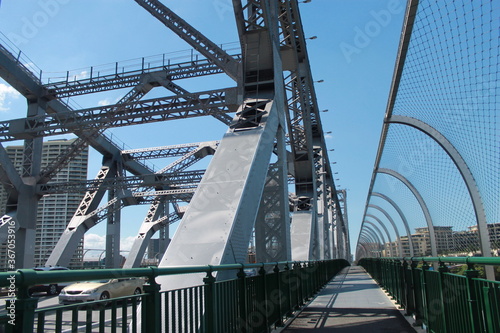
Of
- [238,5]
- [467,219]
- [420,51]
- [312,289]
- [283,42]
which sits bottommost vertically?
[312,289]

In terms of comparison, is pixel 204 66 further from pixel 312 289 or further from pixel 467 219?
pixel 467 219

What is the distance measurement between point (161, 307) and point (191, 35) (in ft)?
42.3

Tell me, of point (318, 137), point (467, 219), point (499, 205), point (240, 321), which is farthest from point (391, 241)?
point (240, 321)

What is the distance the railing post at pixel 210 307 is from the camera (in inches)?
166

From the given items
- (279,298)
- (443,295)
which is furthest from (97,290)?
(443,295)

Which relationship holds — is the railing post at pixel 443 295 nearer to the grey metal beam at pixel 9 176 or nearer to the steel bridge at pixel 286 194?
the steel bridge at pixel 286 194

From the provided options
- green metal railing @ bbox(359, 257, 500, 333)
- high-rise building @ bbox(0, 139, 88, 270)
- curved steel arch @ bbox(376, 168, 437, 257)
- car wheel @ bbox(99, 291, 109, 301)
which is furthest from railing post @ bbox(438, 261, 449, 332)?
high-rise building @ bbox(0, 139, 88, 270)

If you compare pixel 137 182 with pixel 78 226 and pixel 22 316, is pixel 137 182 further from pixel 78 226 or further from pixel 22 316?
pixel 22 316

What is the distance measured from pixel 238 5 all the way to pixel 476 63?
230 inches

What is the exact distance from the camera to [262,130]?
9.27 m

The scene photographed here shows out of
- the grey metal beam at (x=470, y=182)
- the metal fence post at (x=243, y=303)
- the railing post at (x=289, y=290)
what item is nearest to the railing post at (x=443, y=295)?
the metal fence post at (x=243, y=303)

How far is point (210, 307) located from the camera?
431cm

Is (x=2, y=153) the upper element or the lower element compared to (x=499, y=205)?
upper

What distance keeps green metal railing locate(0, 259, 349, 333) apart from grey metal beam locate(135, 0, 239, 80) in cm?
900
